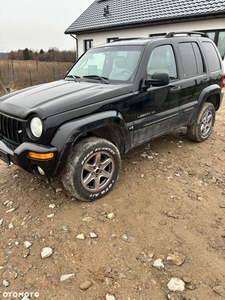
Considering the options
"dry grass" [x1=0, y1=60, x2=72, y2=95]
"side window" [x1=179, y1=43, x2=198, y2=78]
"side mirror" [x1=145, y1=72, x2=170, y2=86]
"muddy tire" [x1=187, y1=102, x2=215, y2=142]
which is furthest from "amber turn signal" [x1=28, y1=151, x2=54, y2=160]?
"dry grass" [x1=0, y1=60, x2=72, y2=95]

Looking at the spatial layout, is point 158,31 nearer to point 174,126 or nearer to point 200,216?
point 174,126

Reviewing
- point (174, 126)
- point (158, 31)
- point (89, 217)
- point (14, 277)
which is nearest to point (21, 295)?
point (14, 277)

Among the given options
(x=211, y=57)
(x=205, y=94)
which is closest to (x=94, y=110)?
(x=205, y=94)

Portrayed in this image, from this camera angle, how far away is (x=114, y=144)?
10.8 ft

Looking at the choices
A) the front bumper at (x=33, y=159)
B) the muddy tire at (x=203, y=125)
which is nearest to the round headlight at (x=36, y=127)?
the front bumper at (x=33, y=159)

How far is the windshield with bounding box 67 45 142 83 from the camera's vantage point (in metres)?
3.35

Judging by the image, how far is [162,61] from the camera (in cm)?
361

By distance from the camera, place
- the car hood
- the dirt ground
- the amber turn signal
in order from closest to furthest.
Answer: the dirt ground, the amber turn signal, the car hood

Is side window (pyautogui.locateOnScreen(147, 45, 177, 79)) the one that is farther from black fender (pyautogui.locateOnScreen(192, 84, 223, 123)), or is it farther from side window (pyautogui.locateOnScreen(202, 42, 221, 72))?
side window (pyautogui.locateOnScreen(202, 42, 221, 72))

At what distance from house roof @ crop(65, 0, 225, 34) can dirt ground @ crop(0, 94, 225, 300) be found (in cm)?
988

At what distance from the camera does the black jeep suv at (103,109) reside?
255cm

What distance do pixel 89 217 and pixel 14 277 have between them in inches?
36.6

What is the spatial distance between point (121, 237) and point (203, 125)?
122 inches

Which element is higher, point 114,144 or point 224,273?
point 114,144
